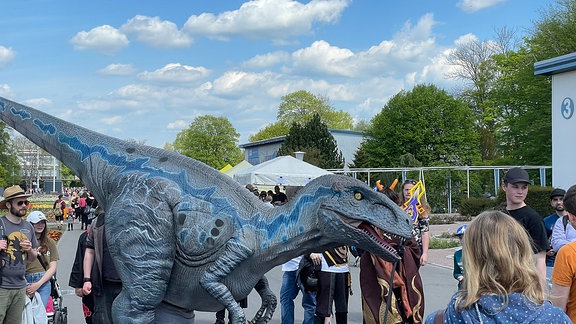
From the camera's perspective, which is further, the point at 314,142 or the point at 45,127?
the point at 314,142

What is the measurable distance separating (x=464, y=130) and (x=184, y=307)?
47579 mm

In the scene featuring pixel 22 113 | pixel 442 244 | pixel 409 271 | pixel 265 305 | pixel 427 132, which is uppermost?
pixel 427 132

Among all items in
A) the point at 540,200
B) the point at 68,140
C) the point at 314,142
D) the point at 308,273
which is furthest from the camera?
the point at 314,142

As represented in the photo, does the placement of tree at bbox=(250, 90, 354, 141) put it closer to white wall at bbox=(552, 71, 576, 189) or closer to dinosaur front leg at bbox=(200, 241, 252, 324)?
white wall at bbox=(552, 71, 576, 189)

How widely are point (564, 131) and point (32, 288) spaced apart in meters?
21.1

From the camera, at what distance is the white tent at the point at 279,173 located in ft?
56.8

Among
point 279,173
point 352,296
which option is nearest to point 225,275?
point 352,296

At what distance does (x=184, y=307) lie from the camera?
3887 millimetres

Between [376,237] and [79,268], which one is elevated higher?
[376,237]

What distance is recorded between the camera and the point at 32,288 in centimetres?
620

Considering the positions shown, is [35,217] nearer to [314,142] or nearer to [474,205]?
[474,205]

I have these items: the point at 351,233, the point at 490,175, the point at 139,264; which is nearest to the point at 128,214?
the point at 139,264

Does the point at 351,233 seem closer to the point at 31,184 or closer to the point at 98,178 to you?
the point at 98,178

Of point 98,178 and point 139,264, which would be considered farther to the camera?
point 98,178
